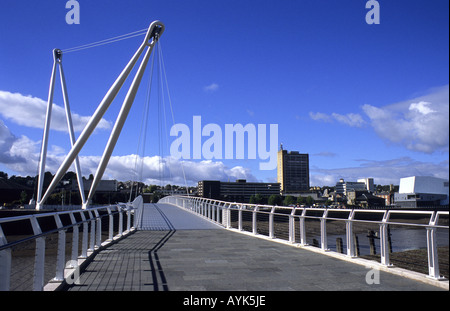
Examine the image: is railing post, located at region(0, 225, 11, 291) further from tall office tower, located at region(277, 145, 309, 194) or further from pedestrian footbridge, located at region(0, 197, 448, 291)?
tall office tower, located at region(277, 145, 309, 194)

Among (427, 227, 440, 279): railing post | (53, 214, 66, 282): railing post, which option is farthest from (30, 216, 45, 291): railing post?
(427, 227, 440, 279): railing post

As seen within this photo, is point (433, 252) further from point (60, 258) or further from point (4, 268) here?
point (4, 268)

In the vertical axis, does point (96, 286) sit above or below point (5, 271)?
below

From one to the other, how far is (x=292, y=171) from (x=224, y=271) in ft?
541

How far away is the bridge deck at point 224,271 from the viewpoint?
616 cm

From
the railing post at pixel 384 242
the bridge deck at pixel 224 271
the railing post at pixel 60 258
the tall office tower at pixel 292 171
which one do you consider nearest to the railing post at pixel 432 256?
the bridge deck at pixel 224 271

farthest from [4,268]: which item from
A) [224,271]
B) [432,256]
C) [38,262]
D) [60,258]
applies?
[432,256]

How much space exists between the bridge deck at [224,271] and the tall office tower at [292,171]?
502 ft

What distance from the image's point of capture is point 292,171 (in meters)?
170

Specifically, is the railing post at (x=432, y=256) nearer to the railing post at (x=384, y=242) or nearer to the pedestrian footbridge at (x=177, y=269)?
the pedestrian footbridge at (x=177, y=269)

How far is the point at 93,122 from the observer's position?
29750 mm

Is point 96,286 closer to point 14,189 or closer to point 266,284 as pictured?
point 266,284
